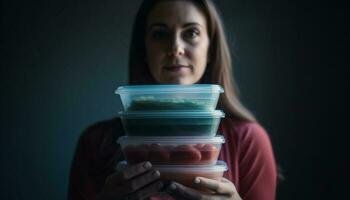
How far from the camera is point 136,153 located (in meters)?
0.55

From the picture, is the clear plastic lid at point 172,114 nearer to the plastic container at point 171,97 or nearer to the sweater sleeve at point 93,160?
the plastic container at point 171,97

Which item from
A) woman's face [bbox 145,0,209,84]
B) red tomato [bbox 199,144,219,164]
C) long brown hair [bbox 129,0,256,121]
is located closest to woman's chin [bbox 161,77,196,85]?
woman's face [bbox 145,0,209,84]

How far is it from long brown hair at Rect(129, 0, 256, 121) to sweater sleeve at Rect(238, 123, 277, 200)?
7cm

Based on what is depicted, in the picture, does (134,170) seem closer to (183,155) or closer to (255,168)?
(183,155)

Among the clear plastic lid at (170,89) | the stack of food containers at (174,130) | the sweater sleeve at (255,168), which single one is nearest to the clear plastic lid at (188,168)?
the stack of food containers at (174,130)

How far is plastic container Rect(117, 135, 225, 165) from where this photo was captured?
0.54 m

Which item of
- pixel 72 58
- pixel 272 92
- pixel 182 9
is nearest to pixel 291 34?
pixel 272 92

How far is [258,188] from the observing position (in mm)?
750

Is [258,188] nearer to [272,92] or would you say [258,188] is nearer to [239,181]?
→ [239,181]

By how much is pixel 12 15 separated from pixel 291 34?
2.58ft

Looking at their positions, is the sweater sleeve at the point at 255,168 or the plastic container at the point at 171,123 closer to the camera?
the plastic container at the point at 171,123

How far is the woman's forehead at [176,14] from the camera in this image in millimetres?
738

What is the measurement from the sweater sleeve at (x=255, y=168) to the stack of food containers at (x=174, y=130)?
0.68 feet

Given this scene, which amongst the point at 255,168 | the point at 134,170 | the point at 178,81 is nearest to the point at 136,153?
the point at 134,170
